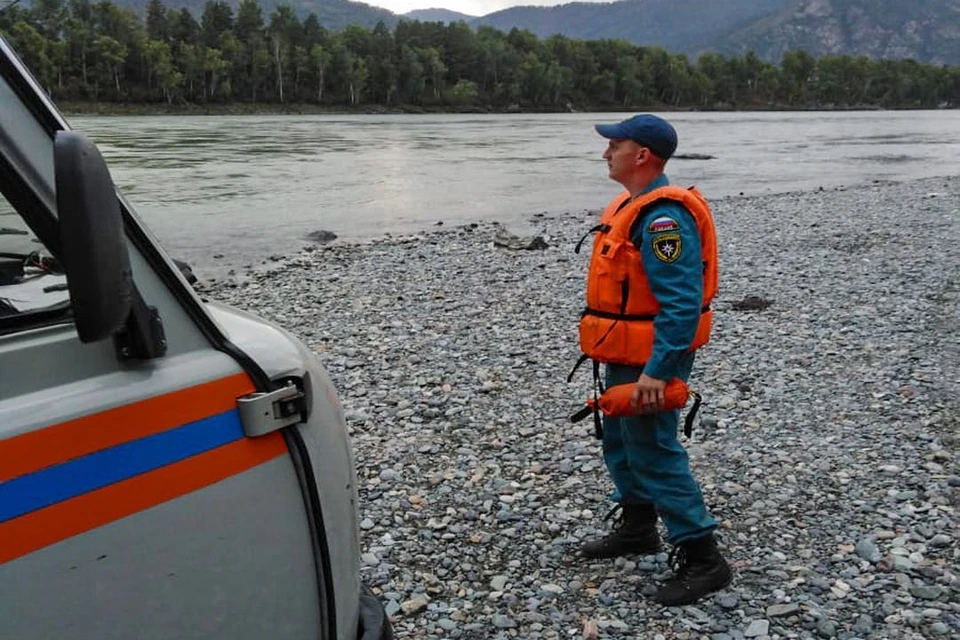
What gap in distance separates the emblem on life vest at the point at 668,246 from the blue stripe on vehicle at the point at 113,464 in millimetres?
2092

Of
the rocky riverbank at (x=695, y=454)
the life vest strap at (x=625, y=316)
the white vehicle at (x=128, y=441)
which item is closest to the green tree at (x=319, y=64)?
the rocky riverbank at (x=695, y=454)

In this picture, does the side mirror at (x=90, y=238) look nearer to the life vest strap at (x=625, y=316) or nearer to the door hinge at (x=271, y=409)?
the door hinge at (x=271, y=409)

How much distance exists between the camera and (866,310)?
416 inches

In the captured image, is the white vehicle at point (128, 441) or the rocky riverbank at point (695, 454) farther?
the rocky riverbank at point (695, 454)

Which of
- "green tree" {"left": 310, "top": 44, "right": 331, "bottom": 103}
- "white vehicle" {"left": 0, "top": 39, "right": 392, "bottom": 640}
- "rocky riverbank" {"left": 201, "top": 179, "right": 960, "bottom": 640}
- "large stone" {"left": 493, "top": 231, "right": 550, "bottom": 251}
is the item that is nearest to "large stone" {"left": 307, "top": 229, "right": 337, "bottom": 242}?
"large stone" {"left": 493, "top": 231, "right": 550, "bottom": 251}

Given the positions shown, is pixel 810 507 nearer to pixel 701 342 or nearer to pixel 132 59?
pixel 701 342

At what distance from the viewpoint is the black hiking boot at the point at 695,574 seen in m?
4.20

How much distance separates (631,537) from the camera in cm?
461

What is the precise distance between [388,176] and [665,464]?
32.8 metres

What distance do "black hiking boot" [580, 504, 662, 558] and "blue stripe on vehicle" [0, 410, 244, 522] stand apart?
306 centimetres

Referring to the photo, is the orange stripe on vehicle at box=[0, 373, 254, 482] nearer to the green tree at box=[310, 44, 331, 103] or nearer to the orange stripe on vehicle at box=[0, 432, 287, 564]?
the orange stripe on vehicle at box=[0, 432, 287, 564]

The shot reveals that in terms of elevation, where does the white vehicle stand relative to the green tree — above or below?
below

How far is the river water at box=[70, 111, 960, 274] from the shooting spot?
23.1 m

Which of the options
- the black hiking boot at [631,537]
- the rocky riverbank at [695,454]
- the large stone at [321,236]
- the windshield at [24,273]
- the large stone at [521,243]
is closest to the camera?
the windshield at [24,273]
